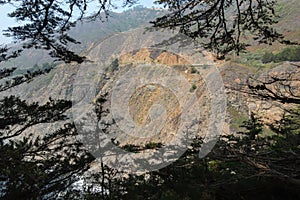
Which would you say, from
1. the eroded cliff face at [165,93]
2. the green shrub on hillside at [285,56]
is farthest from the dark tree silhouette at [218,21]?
the green shrub on hillside at [285,56]

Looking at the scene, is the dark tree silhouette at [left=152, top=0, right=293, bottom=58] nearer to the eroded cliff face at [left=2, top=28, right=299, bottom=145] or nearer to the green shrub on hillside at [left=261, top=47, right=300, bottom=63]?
the eroded cliff face at [left=2, top=28, right=299, bottom=145]

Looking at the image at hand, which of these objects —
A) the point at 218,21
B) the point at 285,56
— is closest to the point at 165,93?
the point at 285,56

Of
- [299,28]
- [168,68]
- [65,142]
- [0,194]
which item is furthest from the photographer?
[168,68]

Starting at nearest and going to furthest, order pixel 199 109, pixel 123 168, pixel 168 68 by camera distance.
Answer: pixel 123 168 < pixel 199 109 < pixel 168 68

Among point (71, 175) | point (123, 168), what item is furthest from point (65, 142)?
point (123, 168)

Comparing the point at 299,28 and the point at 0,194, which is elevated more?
the point at 299,28

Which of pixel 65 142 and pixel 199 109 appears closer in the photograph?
pixel 65 142

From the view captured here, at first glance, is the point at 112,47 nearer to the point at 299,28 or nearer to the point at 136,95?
the point at 136,95

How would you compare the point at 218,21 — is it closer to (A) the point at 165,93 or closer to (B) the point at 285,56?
(B) the point at 285,56

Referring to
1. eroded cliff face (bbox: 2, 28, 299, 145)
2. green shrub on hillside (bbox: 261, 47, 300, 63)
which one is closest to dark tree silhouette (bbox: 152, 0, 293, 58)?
eroded cliff face (bbox: 2, 28, 299, 145)

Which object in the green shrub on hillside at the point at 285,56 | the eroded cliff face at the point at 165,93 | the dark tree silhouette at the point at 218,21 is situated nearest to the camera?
the dark tree silhouette at the point at 218,21

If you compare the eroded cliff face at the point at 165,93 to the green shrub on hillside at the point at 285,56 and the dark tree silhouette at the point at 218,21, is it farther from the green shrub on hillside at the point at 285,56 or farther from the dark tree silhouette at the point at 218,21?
the dark tree silhouette at the point at 218,21
